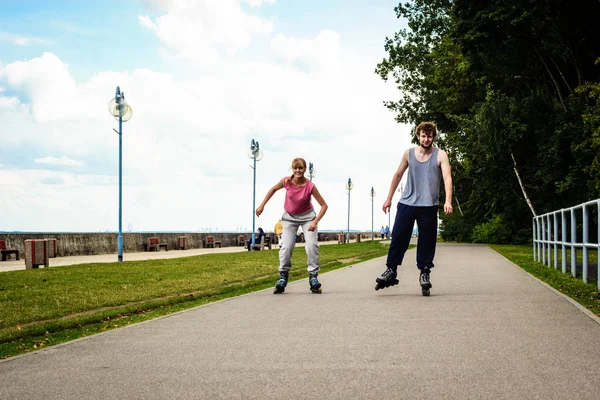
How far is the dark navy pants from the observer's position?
923 centimetres

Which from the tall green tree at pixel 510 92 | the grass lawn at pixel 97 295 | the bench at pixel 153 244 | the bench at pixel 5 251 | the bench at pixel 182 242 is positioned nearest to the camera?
the grass lawn at pixel 97 295

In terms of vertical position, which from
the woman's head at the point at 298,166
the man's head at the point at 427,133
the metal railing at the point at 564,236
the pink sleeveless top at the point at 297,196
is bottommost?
the metal railing at the point at 564,236

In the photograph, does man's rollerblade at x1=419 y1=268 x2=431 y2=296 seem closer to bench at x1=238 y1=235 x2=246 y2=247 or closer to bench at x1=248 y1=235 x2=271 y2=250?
bench at x1=248 y1=235 x2=271 y2=250

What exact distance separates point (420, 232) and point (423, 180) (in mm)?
702

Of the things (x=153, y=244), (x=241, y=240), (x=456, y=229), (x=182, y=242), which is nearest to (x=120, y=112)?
(x=153, y=244)

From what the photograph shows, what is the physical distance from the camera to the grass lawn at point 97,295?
750 centimetres

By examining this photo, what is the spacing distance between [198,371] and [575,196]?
28.7 metres

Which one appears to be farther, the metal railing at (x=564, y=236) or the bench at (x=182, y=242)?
the bench at (x=182, y=242)

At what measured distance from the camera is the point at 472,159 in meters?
36.5

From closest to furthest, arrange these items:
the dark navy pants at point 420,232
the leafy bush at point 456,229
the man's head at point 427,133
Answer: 1. the man's head at point 427,133
2. the dark navy pants at point 420,232
3. the leafy bush at point 456,229

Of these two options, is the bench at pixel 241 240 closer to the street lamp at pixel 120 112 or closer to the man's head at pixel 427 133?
the street lamp at pixel 120 112

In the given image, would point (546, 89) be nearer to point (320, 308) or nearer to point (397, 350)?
point (320, 308)

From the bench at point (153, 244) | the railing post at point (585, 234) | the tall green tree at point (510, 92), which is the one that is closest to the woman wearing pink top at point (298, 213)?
the railing post at point (585, 234)

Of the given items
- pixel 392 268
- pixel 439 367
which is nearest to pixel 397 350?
pixel 439 367
